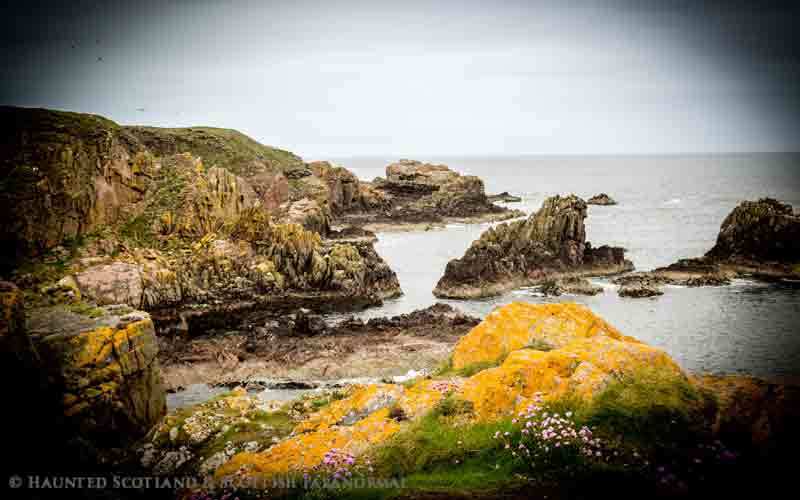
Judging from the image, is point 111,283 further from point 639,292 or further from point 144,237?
point 639,292

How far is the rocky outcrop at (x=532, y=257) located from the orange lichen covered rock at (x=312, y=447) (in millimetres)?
35067

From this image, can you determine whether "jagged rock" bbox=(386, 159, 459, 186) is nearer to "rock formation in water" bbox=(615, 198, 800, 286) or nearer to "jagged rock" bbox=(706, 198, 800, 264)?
"jagged rock" bbox=(706, 198, 800, 264)

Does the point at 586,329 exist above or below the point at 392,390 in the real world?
above

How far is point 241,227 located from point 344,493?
135 feet

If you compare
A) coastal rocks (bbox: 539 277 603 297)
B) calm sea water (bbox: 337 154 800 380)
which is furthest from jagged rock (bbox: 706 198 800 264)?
coastal rocks (bbox: 539 277 603 297)

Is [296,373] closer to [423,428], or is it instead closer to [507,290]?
[423,428]

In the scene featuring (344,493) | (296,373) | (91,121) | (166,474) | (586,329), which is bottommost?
(296,373)

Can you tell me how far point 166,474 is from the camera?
1422cm

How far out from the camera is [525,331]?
51.6 ft

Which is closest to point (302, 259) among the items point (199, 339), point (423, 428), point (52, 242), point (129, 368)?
point (199, 339)

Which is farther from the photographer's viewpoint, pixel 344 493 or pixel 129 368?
pixel 129 368

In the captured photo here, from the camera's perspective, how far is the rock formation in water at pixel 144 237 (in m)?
36.3

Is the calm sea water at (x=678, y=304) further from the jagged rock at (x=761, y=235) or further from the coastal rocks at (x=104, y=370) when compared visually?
the coastal rocks at (x=104, y=370)

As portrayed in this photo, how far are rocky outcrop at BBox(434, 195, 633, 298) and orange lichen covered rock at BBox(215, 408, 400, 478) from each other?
3507 cm
